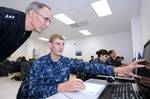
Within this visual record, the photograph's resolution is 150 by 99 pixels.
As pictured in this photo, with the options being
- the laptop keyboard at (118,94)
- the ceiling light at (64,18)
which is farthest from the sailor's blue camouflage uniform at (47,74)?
the ceiling light at (64,18)

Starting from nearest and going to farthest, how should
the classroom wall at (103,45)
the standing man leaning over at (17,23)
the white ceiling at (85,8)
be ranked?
the standing man leaning over at (17,23), the white ceiling at (85,8), the classroom wall at (103,45)

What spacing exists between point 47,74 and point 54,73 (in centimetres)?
6

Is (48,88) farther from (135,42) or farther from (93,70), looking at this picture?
(135,42)

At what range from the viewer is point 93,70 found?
136 cm

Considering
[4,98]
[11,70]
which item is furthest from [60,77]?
[11,70]

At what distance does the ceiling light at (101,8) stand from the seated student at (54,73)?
3.69 m

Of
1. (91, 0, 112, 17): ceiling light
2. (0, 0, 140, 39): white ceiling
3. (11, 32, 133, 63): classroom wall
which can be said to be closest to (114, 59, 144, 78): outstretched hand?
(0, 0, 140, 39): white ceiling

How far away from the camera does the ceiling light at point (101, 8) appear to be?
4.89 meters

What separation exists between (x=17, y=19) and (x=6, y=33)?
0.12 meters

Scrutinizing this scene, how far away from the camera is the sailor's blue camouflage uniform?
118 cm

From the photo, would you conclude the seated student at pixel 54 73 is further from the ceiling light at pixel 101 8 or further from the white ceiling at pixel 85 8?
the ceiling light at pixel 101 8

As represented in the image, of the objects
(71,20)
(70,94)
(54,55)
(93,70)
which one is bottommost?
(70,94)

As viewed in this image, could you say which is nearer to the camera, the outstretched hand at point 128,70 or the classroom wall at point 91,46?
the outstretched hand at point 128,70

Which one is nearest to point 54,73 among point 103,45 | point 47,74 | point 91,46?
point 47,74
